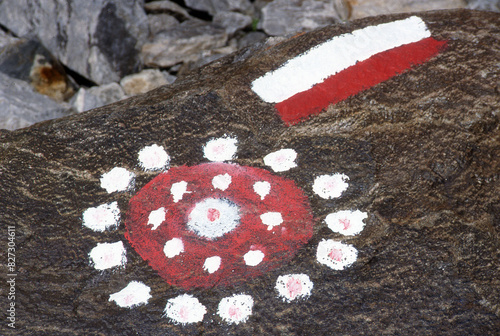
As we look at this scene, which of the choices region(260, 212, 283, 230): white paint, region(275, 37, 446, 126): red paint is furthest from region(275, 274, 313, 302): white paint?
region(275, 37, 446, 126): red paint

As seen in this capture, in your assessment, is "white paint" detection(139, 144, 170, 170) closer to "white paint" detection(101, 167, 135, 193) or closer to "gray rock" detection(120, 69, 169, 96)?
"white paint" detection(101, 167, 135, 193)

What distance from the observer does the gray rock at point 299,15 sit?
297 centimetres

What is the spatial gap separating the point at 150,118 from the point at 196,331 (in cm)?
74

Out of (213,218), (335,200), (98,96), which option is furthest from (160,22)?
(335,200)

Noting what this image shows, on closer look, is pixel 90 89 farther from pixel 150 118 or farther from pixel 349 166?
pixel 349 166

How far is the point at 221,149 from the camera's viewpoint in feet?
4.99

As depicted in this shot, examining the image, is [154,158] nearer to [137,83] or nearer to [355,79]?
[355,79]

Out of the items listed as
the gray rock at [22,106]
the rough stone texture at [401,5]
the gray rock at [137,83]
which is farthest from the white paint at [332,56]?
the gray rock at [22,106]

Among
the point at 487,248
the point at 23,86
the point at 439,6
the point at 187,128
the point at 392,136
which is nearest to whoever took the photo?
the point at 487,248

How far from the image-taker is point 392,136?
1.43 meters

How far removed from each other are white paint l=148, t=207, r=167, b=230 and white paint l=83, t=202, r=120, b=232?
112 mm

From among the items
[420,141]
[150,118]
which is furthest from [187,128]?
[420,141]

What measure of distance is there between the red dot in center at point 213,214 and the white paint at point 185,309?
0.84ft

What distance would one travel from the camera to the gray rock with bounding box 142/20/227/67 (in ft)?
9.55
